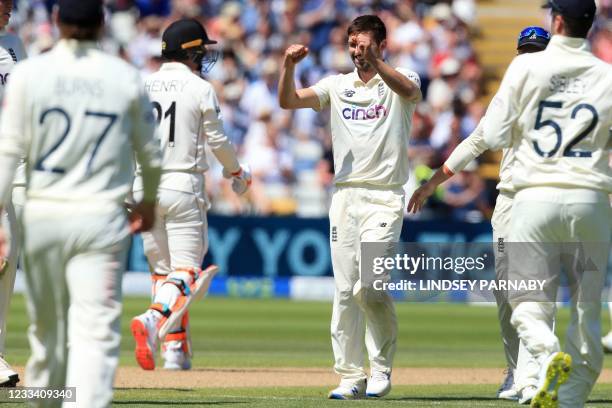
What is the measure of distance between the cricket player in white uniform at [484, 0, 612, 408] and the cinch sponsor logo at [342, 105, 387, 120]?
7.78 feet

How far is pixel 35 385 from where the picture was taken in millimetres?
6227

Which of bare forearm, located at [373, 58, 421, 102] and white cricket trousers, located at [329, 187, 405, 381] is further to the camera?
white cricket trousers, located at [329, 187, 405, 381]

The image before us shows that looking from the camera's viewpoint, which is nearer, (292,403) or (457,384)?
(292,403)

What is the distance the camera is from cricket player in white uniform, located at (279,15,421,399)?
950 centimetres

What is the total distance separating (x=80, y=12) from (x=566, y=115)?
259cm

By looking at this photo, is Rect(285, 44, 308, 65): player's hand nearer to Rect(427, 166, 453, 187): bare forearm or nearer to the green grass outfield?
Rect(427, 166, 453, 187): bare forearm

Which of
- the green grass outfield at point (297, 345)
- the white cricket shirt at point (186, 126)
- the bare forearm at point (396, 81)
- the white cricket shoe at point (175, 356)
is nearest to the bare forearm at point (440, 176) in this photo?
the bare forearm at point (396, 81)

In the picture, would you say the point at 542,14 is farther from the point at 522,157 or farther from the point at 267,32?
the point at 522,157

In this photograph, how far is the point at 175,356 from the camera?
11.4 meters

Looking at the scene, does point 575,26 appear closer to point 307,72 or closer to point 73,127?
point 73,127

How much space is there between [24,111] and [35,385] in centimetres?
126

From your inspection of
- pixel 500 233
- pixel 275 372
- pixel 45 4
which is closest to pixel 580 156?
pixel 500 233

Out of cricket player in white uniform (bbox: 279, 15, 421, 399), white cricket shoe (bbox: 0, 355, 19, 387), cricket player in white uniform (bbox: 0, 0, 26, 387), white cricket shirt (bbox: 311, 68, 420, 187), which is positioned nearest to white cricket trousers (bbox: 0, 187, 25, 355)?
cricket player in white uniform (bbox: 0, 0, 26, 387)

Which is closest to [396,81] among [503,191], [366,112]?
[366,112]
